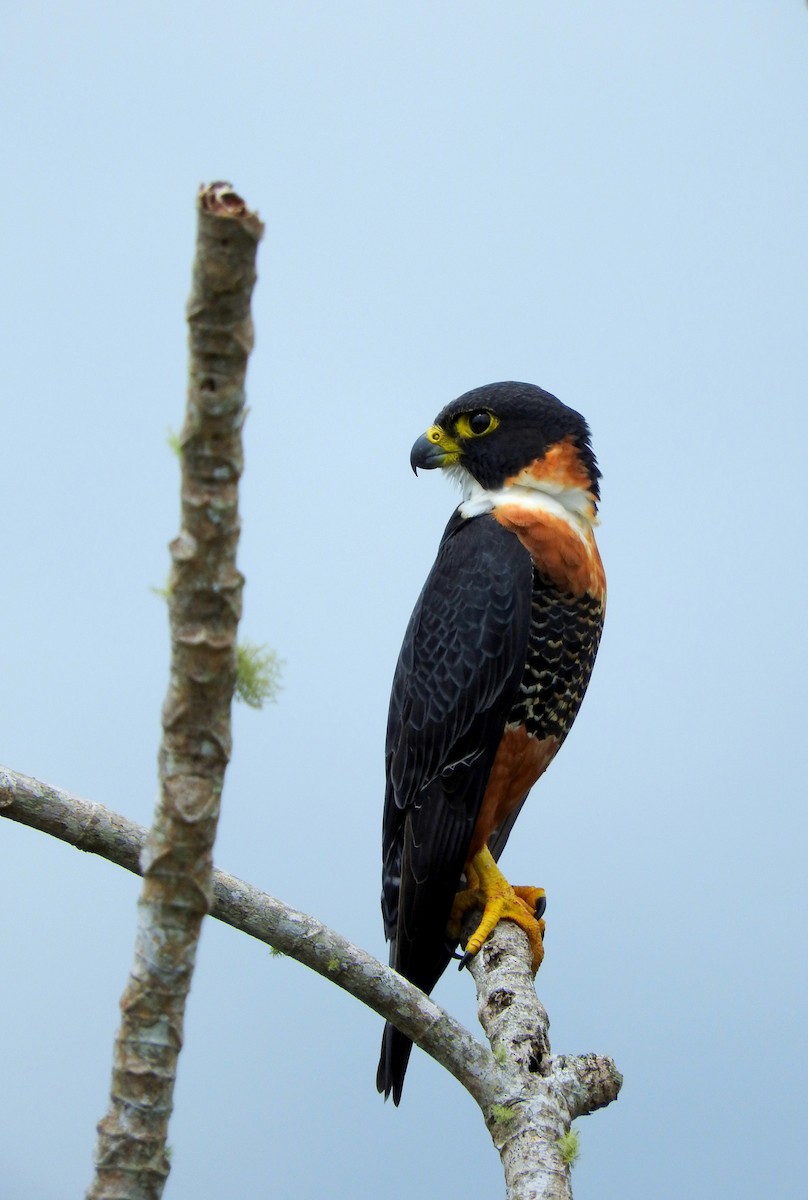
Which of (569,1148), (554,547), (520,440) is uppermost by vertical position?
(520,440)

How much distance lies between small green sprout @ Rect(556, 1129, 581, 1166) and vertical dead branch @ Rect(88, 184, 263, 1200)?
1.29 meters

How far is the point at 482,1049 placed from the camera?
3152mm

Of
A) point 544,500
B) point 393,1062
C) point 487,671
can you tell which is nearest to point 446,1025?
point 393,1062

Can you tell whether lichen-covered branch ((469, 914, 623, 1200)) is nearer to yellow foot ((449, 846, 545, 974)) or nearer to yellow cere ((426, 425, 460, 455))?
yellow foot ((449, 846, 545, 974))

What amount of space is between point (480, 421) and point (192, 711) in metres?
2.62

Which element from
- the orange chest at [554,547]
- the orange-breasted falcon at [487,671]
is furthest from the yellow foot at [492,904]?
the orange chest at [554,547]

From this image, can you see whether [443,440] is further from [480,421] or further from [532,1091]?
[532,1091]

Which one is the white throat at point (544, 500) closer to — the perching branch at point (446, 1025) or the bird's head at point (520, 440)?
the bird's head at point (520, 440)

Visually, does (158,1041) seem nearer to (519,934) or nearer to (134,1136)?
(134,1136)

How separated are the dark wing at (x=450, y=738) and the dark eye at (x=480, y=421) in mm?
436

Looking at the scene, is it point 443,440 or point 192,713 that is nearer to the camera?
point 192,713

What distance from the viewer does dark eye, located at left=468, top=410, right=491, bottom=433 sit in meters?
4.39

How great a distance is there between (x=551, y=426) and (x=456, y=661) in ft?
3.03

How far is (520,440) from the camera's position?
435 centimetres
